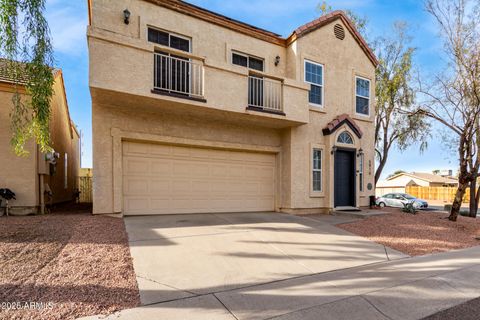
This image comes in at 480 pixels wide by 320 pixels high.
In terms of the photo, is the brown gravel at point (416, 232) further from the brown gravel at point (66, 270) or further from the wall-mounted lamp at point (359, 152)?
the brown gravel at point (66, 270)

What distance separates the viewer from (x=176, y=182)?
32.0 feet

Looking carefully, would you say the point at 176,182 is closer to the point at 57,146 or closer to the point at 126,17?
the point at 126,17

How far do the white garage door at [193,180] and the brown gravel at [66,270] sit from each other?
251 centimetres

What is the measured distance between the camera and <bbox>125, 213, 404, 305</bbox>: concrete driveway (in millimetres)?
4531

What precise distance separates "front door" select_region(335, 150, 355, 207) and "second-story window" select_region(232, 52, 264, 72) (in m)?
5.06

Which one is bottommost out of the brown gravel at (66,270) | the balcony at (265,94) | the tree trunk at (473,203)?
the tree trunk at (473,203)

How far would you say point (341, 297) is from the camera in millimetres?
4238

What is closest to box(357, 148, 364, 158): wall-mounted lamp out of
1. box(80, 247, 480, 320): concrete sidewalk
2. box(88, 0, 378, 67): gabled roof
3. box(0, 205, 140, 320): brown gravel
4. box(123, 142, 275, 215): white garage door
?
box(123, 142, 275, 215): white garage door

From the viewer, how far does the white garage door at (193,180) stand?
9.11 m

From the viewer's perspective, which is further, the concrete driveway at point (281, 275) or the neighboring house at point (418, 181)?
the neighboring house at point (418, 181)

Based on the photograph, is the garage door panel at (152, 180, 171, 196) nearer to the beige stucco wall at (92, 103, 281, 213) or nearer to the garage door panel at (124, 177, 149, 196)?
the garage door panel at (124, 177, 149, 196)

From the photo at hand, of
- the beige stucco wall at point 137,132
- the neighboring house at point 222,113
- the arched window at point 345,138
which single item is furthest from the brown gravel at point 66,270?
the arched window at point 345,138

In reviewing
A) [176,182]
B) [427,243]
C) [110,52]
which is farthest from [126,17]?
[427,243]

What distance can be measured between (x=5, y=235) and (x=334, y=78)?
1245 centimetres
